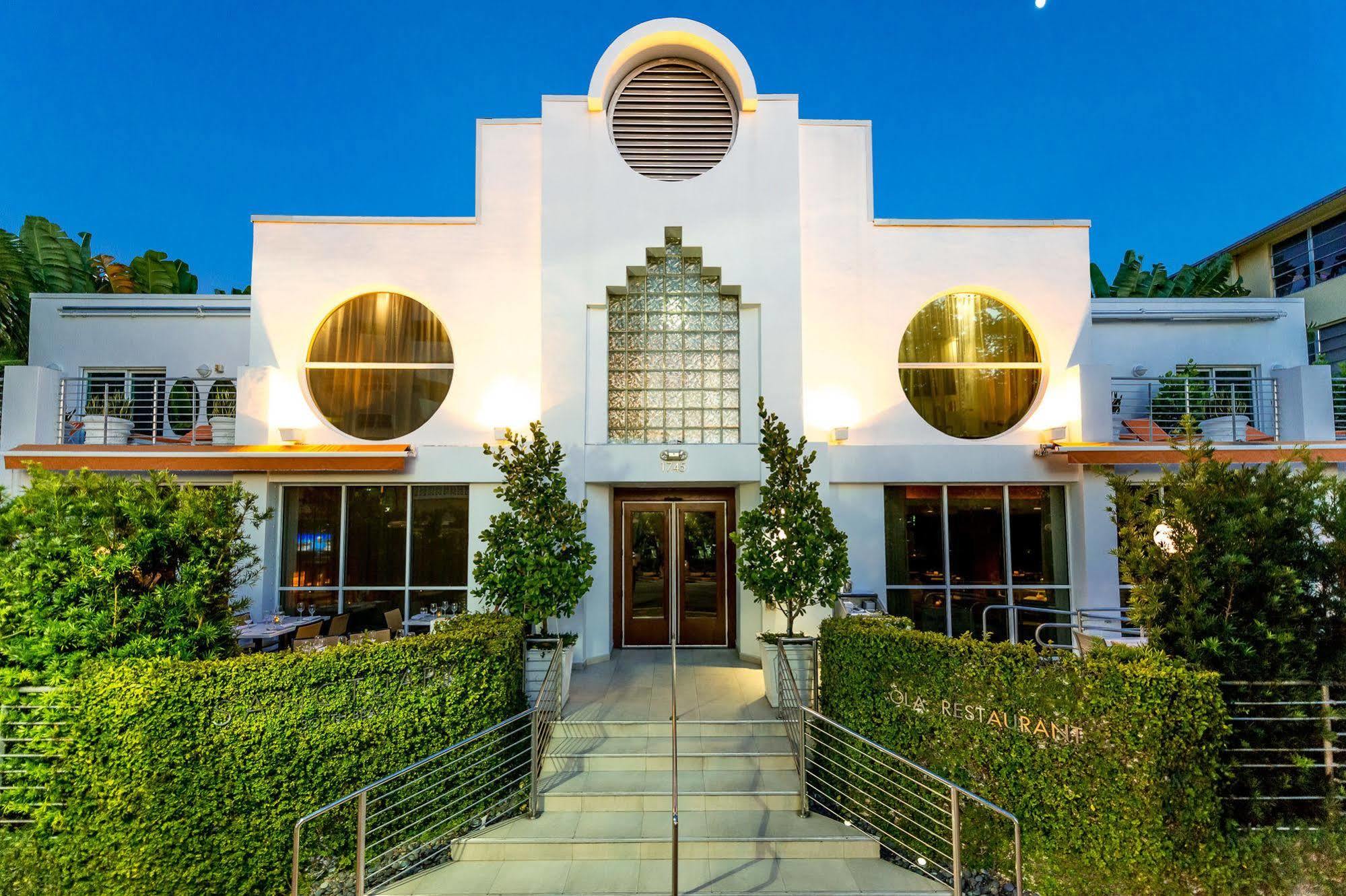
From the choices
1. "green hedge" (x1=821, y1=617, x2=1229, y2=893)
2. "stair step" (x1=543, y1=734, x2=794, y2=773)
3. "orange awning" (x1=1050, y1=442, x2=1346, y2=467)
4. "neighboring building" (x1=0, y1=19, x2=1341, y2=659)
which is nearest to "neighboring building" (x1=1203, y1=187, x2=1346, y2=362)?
"neighboring building" (x1=0, y1=19, x2=1341, y2=659)

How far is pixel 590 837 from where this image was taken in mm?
6223

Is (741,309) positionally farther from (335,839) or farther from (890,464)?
(335,839)

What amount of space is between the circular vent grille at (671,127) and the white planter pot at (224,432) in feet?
27.5

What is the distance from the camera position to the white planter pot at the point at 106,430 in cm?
1059

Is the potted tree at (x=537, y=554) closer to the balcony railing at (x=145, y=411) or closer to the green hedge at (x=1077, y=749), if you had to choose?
the green hedge at (x=1077, y=749)

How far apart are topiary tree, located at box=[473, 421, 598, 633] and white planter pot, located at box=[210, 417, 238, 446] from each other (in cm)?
532

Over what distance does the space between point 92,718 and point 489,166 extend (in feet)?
30.8

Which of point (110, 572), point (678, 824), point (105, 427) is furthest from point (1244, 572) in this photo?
point (105, 427)

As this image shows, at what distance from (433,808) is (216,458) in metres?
6.97

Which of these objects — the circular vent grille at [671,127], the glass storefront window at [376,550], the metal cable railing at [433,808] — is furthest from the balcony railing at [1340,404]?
the glass storefront window at [376,550]

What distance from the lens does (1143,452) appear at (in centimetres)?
1005

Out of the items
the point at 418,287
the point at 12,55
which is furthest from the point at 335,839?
the point at 12,55

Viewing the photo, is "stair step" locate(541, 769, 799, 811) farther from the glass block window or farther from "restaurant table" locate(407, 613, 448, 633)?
the glass block window

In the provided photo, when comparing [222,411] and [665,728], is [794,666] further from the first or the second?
[222,411]
